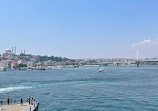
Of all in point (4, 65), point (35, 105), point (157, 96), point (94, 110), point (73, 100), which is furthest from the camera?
point (4, 65)

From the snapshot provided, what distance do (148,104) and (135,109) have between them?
455 centimetres

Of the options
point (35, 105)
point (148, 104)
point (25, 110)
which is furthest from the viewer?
point (148, 104)

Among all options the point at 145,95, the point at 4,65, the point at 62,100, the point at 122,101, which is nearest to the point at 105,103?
the point at 122,101

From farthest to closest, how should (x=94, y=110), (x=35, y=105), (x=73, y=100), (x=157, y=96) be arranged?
(x=157, y=96) < (x=73, y=100) < (x=94, y=110) < (x=35, y=105)

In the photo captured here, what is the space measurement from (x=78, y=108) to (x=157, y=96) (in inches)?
771

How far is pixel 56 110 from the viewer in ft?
100

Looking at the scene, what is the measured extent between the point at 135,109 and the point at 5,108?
20.2m

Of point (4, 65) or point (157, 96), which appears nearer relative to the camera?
point (157, 96)

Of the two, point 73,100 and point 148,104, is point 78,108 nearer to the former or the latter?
point 73,100

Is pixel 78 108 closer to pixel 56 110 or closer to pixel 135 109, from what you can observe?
pixel 56 110

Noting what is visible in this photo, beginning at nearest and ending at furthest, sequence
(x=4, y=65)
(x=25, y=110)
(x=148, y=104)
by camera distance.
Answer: (x=25, y=110)
(x=148, y=104)
(x=4, y=65)

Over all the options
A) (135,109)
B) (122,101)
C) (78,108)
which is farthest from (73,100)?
(135,109)

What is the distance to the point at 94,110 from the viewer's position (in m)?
30.4

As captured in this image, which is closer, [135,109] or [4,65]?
[135,109]
